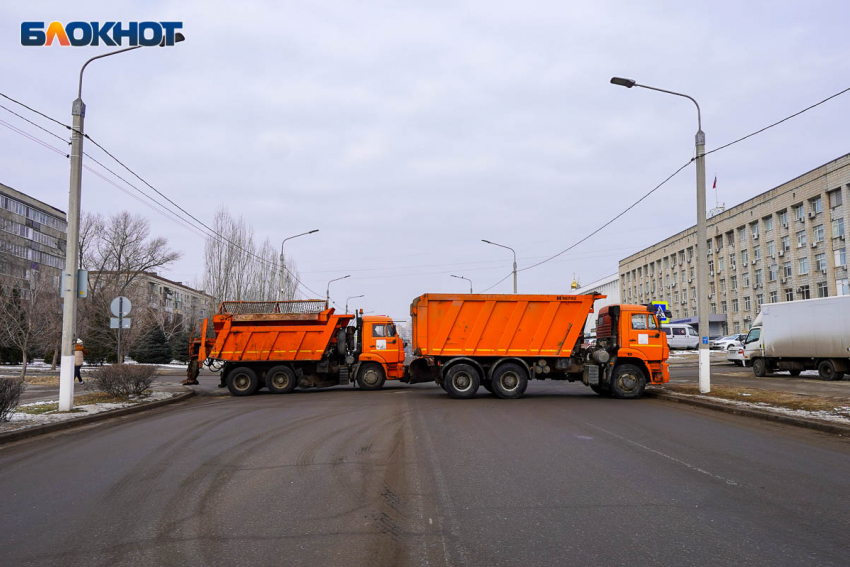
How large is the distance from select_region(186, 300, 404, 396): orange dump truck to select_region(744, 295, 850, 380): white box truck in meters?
14.5

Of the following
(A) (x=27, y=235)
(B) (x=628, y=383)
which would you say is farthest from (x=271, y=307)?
(A) (x=27, y=235)

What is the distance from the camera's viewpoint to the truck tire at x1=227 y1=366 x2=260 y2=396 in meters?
A: 21.5

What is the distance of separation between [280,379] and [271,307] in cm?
245

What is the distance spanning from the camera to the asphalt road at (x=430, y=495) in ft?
15.4

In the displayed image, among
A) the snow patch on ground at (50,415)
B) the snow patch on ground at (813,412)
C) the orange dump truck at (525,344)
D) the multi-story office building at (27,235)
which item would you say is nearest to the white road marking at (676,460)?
the snow patch on ground at (813,412)

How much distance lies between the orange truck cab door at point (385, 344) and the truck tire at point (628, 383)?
7.60 metres

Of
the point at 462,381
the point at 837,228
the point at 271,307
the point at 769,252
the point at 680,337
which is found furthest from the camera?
the point at 769,252

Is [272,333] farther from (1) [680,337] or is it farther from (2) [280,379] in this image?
(1) [680,337]

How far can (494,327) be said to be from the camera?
18.7 m

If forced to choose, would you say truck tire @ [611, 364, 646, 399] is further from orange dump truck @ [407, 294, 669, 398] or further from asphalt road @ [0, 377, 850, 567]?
asphalt road @ [0, 377, 850, 567]

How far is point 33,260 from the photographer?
70.1 m

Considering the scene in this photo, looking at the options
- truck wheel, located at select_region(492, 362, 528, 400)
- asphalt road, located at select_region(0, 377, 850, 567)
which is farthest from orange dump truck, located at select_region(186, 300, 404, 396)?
asphalt road, located at select_region(0, 377, 850, 567)

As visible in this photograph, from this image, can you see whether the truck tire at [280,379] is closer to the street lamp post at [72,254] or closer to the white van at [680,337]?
the street lamp post at [72,254]

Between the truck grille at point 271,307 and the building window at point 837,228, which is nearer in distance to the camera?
the truck grille at point 271,307
